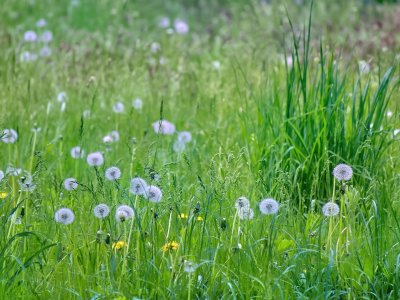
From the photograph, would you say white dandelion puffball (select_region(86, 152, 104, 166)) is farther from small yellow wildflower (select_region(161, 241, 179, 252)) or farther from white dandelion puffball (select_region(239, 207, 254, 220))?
white dandelion puffball (select_region(239, 207, 254, 220))

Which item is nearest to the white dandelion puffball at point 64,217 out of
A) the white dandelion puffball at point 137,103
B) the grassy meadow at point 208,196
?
the grassy meadow at point 208,196

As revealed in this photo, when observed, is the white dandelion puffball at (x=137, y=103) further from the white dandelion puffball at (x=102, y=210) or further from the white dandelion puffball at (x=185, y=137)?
the white dandelion puffball at (x=102, y=210)

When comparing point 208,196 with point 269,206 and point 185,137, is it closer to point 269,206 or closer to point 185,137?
point 269,206

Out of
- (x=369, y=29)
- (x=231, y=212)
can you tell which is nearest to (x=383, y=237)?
(x=231, y=212)

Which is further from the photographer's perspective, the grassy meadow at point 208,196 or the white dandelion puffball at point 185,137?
the white dandelion puffball at point 185,137

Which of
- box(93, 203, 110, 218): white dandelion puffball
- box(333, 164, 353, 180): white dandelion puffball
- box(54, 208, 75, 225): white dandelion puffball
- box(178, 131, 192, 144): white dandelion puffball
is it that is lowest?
box(54, 208, 75, 225): white dandelion puffball

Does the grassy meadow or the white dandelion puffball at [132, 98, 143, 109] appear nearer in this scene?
the grassy meadow

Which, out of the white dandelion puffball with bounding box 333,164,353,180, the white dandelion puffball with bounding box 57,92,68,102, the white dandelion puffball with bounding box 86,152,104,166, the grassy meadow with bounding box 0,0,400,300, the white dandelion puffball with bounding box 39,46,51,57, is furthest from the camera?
the white dandelion puffball with bounding box 39,46,51,57

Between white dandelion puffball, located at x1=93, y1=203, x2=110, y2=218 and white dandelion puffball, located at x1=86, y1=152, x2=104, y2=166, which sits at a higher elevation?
white dandelion puffball, located at x1=86, y1=152, x2=104, y2=166

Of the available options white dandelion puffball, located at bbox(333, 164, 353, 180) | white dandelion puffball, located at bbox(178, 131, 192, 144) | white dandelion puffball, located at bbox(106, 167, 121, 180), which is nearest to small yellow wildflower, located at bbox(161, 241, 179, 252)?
white dandelion puffball, located at bbox(106, 167, 121, 180)

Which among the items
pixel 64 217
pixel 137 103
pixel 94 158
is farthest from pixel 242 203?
pixel 137 103

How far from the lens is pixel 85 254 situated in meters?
1.69

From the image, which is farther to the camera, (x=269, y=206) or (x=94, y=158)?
(x=94, y=158)

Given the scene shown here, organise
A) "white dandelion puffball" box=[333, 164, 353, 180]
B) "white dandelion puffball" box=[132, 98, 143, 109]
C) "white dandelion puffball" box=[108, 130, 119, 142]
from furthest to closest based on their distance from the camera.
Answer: "white dandelion puffball" box=[132, 98, 143, 109] < "white dandelion puffball" box=[108, 130, 119, 142] < "white dandelion puffball" box=[333, 164, 353, 180]
